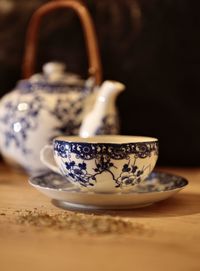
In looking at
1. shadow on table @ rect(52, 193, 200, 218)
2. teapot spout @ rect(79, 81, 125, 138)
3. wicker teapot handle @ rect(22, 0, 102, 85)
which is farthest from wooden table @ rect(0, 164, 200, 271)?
wicker teapot handle @ rect(22, 0, 102, 85)

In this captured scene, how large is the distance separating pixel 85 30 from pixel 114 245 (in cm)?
59

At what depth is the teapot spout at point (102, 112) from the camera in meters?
0.70

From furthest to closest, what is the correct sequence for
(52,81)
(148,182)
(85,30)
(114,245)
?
(85,30), (52,81), (148,182), (114,245)

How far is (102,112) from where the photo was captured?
0.71m

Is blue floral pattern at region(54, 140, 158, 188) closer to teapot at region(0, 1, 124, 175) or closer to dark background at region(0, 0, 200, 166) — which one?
teapot at region(0, 1, 124, 175)

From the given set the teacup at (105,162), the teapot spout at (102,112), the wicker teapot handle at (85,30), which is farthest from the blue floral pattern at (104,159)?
the wicker teapot handle at (85,30)

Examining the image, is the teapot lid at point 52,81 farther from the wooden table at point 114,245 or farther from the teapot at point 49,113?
the wooden table at point 114,245

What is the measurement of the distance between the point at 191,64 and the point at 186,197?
15.2 inches

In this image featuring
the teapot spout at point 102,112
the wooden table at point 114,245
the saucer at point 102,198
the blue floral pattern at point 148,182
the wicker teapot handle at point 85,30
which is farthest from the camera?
the wicker teapot handle at point 85,30

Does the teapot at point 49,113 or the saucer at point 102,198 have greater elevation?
the teapot at point 49,113

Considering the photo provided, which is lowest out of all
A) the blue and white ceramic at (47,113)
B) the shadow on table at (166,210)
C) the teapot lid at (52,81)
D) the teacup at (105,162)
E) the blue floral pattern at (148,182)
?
the shadow on table at (166,210)

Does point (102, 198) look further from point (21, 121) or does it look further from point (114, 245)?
point (21, 121)

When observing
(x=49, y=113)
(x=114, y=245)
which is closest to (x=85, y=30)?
(x=49, y=113)

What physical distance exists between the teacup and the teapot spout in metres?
0.16
